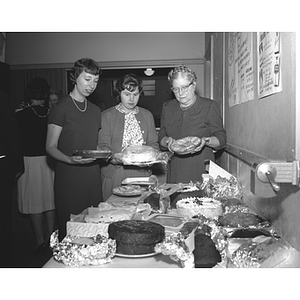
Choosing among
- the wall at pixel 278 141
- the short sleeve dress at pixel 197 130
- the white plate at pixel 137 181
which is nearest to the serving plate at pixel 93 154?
the white plate at pixel 137 181

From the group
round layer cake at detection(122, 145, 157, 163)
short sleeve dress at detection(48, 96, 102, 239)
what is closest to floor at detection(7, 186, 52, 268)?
short sleeve dress at detection(48, 96, 102, 239)

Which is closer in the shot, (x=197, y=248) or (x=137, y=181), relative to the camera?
(x=197, y=248)

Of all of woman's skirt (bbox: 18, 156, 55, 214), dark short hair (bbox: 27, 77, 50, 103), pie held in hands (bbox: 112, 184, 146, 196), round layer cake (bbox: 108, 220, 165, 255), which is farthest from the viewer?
woman's skirt (bbox: 18, 156, 55, 214)

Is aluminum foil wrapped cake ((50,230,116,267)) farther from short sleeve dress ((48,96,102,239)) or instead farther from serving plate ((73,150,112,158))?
short sleeve dress ((48,96,102,239))

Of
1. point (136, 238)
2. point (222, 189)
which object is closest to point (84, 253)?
point (136, 238)

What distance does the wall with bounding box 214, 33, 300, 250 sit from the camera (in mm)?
1107

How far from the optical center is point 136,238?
1.07 m

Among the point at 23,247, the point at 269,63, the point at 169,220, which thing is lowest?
the point at 23,247

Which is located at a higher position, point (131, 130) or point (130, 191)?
point (131, 130)

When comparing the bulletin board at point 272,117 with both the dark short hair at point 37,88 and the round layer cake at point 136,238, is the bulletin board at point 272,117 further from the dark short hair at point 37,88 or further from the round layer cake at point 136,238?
the dark short hair at point 37,88

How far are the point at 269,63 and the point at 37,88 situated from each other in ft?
6.68

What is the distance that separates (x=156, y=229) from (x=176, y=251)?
0.16m

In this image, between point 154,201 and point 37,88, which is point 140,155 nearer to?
point 154,201

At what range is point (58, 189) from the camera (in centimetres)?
215
